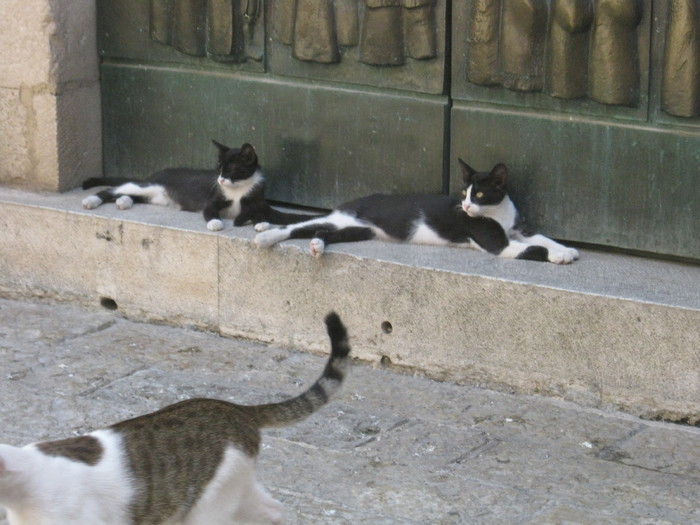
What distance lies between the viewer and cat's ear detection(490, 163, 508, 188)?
6164mm

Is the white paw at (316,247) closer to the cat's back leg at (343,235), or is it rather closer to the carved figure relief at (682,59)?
the cat's back leg at (343,235)

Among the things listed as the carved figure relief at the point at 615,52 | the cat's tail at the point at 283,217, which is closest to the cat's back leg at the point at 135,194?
the cat's tail at the point at 283,217

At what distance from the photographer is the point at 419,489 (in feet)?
16.1

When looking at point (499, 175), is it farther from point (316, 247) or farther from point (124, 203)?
point (124, 203)

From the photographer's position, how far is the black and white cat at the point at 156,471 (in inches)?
148

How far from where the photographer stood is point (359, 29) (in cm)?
653

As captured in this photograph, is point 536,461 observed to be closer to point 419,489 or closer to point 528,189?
point 419,489

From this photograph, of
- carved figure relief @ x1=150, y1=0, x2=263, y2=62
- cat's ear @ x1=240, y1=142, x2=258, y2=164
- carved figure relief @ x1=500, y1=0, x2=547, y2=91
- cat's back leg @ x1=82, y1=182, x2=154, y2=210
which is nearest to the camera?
carved figure relief @ x1=500, y1=0, x2=547, y2=91

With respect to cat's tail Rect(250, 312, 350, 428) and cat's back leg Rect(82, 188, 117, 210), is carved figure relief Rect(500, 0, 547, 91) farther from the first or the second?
cat's back leg Rect(82, 188, 117, 210)

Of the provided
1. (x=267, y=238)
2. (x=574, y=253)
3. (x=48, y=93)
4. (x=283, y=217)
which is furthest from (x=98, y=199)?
(x=574, y=253)

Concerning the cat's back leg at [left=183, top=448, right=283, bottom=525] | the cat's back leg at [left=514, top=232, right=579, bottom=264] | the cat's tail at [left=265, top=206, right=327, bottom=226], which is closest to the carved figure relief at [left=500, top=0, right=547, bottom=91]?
the cat's back leg at [left=514, top=232, right=579, bottom=264]

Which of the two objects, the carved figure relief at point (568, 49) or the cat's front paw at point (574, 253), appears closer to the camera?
the carved figure relief at point (568, 49)

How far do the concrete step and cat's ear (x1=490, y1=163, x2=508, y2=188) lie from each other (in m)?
0.37

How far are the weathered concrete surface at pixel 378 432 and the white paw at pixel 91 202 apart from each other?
2.16 feet
